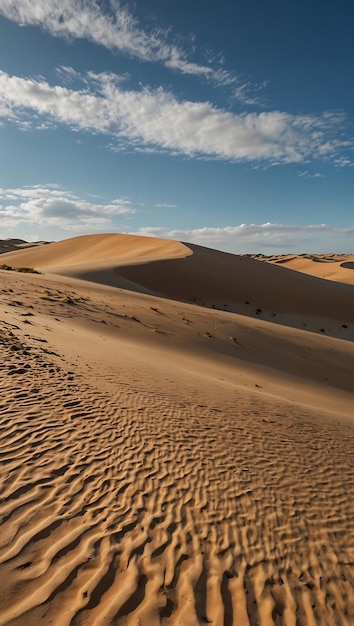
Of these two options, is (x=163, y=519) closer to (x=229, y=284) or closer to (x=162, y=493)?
(x=162, y=493)

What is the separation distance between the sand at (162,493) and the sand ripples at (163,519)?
14 millimetres

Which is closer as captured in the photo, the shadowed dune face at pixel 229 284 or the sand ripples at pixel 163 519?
the sand ripples at pixel 163 519

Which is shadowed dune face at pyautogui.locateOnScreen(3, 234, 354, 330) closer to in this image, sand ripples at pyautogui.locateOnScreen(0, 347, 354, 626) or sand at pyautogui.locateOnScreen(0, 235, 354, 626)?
sand at pyautogui.locateOnScreen(0, 235, 354, 626)

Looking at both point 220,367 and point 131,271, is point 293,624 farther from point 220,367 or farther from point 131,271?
point 131,271

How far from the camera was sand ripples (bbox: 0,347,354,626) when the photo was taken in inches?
113

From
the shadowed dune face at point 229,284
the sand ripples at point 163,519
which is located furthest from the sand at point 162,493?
the shadowed dune face at point 229,284

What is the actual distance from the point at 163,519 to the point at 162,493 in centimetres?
39

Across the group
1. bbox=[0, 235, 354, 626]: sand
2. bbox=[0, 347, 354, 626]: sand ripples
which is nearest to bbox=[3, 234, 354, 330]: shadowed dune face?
bbox=[0, 235, 354, 626]: sand

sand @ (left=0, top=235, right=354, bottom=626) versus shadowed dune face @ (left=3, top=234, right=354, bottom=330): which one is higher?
shadowed dune face @ (left=3, top=234, right=354, bottom=330)

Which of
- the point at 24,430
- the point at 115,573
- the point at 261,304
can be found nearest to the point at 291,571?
the point at 115,573

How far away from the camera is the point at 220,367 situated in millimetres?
11719

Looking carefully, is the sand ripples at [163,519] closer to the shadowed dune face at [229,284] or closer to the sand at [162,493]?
the sand at [162,493]

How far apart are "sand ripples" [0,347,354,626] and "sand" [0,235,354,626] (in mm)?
14

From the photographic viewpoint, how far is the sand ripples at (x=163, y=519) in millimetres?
2879
